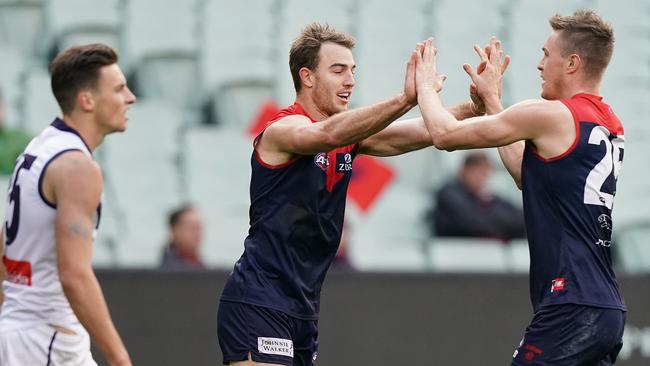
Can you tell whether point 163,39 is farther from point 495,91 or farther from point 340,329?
point 495,91

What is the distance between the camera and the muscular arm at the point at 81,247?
17.5ft

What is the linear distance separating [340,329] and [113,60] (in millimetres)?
4923

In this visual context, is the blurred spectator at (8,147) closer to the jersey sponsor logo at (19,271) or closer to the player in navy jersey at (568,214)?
the jersey sponsor logo at (19,271)

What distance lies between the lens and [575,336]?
588 centimetres

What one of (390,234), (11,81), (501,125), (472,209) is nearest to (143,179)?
(11,81)

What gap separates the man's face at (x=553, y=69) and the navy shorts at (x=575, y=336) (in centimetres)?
120

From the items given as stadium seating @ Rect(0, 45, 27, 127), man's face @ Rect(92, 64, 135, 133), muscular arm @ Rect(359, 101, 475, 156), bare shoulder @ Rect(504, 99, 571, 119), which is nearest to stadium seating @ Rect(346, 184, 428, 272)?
stadium seating @ Rect(0, 45, 27, 127)

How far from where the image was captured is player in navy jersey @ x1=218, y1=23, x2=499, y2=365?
6312 mm

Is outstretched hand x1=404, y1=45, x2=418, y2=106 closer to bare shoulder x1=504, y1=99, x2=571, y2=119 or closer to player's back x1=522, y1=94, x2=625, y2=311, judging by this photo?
bare shoulder x1=504, y1=99, x2=571, y2=119

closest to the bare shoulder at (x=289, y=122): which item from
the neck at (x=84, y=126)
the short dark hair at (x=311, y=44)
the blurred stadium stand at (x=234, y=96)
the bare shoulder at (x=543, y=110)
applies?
the short dark hair at (x=311, y=44)

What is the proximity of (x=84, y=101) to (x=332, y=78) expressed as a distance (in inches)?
62.3

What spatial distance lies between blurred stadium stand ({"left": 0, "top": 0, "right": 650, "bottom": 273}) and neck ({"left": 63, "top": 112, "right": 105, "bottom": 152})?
444cm

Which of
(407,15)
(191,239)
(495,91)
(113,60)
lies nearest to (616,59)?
(407,15)

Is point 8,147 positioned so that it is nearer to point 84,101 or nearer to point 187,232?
point 187,232
